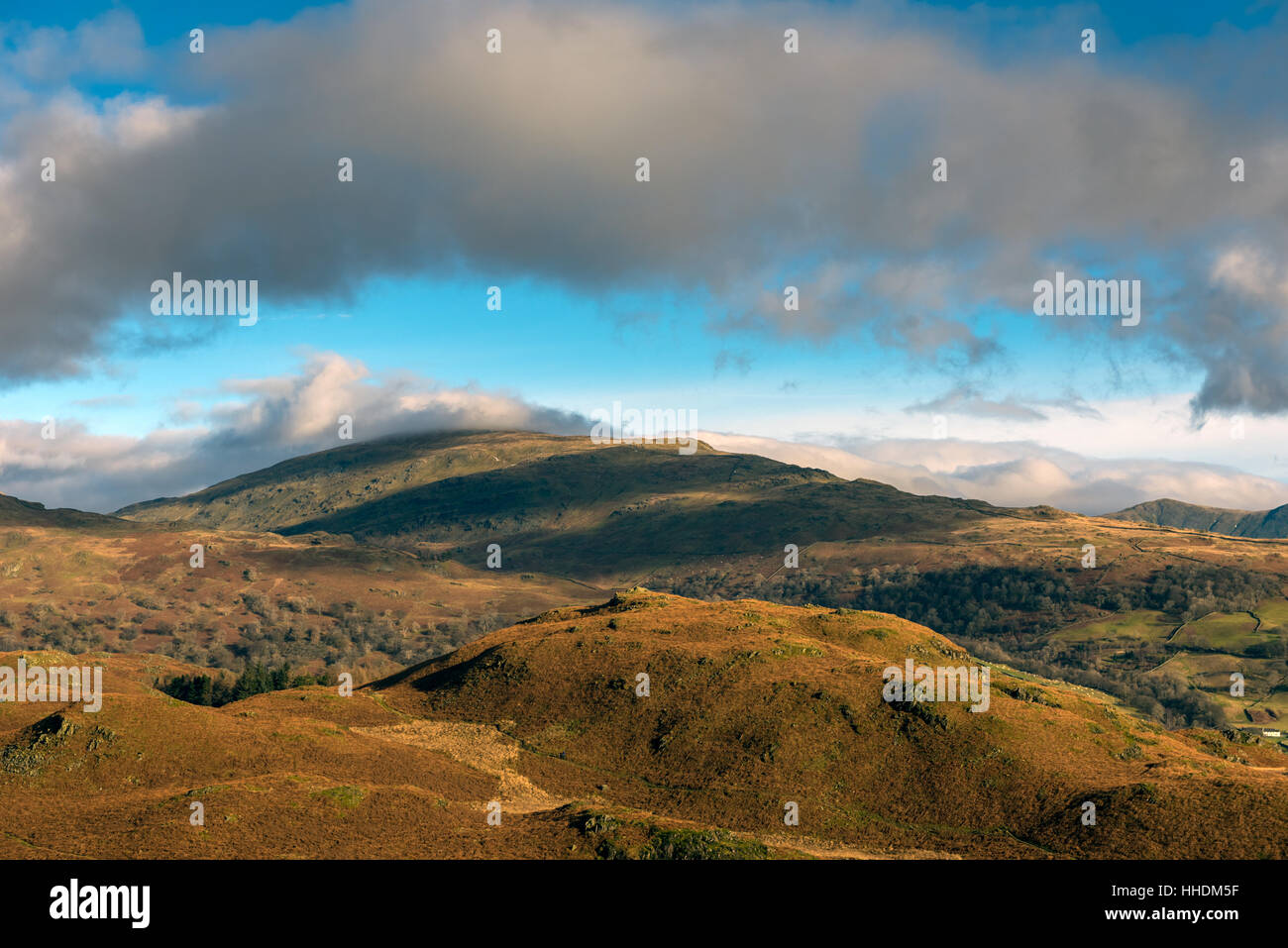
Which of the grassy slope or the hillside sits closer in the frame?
the hillside

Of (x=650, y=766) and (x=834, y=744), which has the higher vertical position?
(x=834, y=744)

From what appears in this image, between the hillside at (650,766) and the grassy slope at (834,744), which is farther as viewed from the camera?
the grassy slope at (834,744)

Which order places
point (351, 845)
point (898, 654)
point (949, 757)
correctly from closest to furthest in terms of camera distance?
point (351, 845), point (949, 757), point (898, 654)

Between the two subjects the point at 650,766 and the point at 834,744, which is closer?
the point at 834,744

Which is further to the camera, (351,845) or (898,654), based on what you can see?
(898,654)
